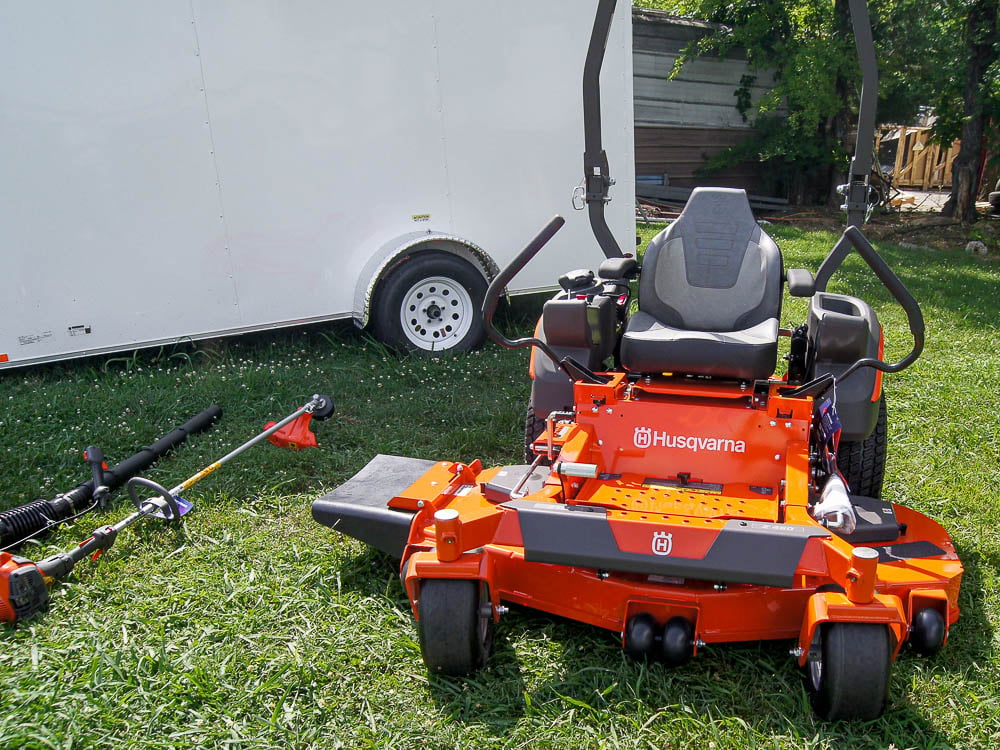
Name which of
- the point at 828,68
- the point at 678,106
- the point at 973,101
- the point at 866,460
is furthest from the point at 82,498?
the point at 973,101

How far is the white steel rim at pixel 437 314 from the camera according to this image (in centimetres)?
647

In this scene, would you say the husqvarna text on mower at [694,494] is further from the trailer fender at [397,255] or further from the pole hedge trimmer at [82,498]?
the trailer fender at [397,255]

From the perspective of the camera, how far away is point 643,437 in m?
3.35

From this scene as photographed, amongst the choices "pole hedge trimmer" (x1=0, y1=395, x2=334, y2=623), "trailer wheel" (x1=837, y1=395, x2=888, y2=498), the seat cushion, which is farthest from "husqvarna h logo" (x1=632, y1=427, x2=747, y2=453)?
"pole hedge trimmer" (x1=0, y1=395, x2=334, y2=623)

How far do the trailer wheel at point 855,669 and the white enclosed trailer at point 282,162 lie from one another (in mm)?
4382

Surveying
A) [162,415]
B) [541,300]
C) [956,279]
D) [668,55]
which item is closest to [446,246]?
[541,300]

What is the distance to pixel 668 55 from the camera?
43.7 feet

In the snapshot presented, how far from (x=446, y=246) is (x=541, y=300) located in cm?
168

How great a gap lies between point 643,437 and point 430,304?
11.4ft

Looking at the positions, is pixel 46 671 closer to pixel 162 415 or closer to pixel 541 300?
pixel 162 415

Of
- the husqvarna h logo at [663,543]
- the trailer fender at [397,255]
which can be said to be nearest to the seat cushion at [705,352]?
the husqvarna h logo at [663,543]

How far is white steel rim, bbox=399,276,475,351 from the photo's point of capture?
6473mm

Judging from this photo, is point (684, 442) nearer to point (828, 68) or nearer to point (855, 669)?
point (855, 669)

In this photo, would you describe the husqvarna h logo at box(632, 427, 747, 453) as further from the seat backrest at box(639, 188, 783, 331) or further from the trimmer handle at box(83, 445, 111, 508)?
the trimmer handle at box(83, 445, 111, 508)
